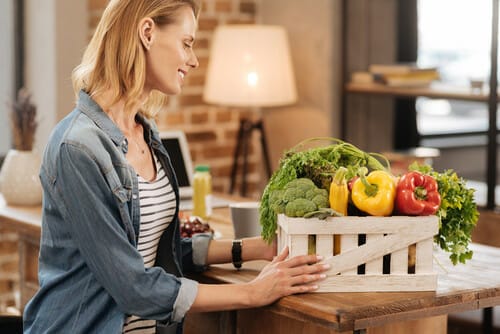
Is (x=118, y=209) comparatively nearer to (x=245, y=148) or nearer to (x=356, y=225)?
(x=356, y=225)

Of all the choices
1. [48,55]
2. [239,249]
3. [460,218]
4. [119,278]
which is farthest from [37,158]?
[460,218]

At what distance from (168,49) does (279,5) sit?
2625mm

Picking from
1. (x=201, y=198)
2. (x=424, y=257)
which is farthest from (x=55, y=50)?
(x=424, y=257)

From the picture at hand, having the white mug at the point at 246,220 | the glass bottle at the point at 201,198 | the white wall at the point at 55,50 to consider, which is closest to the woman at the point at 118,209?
the white mug at the point at 246,220

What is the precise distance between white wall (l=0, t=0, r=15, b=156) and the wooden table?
61.1 inches

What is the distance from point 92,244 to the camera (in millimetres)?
2039

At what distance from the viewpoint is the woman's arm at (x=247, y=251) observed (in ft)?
8.00

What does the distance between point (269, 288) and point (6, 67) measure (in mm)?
2652

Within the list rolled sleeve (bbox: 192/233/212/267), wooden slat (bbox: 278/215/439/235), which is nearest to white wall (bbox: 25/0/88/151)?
rolled sleeve (bbox: 192/233/212/267)

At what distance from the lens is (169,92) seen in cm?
225

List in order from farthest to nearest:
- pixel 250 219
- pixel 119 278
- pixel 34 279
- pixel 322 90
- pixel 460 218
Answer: pixel 322 90 → pixel 34 279 → pixel 250 219 → pixel 460 218 → pixel 119 278

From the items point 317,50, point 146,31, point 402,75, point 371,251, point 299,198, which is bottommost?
point 371,251

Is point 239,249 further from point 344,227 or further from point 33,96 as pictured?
Result: point 33,96

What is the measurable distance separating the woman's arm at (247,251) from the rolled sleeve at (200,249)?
0.01m
